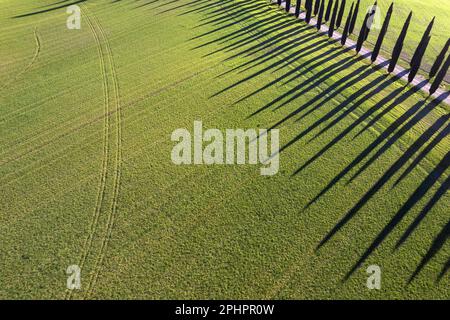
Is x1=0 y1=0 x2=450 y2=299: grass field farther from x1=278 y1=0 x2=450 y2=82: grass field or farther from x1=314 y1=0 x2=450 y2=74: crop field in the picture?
x1=314 y1=0 x2=450 y2=74: crop field

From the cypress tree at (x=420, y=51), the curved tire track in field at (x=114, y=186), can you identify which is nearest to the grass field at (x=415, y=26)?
the cypress tree at (x=420, y=51)

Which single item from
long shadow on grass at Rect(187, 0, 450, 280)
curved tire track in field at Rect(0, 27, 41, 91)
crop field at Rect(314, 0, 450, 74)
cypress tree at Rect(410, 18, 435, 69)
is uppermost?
cypress tree at Rect(410, 18, 435, 69)

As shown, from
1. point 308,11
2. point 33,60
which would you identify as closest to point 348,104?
point 308,11

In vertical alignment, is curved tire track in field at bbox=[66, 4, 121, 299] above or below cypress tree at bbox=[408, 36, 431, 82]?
below

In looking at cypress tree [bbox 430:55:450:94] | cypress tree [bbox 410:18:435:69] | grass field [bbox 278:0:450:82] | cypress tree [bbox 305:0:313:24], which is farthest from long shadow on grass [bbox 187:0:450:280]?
grass field [bbox 278:0:450:82]

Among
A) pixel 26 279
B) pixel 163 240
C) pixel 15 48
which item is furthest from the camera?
pixel 15 48

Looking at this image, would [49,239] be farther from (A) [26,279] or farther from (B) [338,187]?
(B) [338,187]

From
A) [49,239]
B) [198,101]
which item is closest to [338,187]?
[198,101]

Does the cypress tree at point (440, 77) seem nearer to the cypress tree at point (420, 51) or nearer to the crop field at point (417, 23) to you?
the cypress tree at point (420, 51)

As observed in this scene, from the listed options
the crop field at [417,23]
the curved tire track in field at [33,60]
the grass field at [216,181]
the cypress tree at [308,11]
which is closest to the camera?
the grass field at [216,181]
